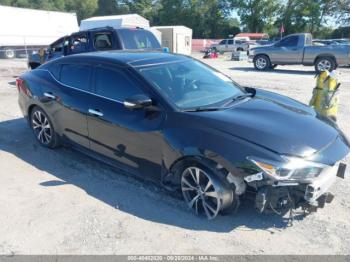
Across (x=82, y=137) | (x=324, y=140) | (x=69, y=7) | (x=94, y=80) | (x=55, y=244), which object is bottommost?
(x=55, y=244)

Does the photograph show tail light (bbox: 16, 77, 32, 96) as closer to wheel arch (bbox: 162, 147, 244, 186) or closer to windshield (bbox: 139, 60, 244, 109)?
windshield (bbox: 139, 60, 244, 109)

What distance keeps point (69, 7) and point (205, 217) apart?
3063 inches

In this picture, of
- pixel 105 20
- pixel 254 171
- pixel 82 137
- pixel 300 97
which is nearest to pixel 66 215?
pixel 82 137

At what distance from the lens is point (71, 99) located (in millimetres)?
4582

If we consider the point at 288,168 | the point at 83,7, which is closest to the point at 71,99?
the point at 288,168

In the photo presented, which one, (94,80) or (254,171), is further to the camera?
(94,80)

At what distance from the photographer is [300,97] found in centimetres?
945

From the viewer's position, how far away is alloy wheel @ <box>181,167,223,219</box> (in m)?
3.33

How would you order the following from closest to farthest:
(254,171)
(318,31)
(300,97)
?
(254,171)
(300,97)
(318,31)

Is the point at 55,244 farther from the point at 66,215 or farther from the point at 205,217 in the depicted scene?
the point at 205,217

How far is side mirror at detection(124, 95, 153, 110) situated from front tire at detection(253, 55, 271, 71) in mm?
14187

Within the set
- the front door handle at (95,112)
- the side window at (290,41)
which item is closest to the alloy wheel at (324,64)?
the side window at (290,41)

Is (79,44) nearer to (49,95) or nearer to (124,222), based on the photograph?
(49,95)

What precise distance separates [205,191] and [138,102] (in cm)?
115
